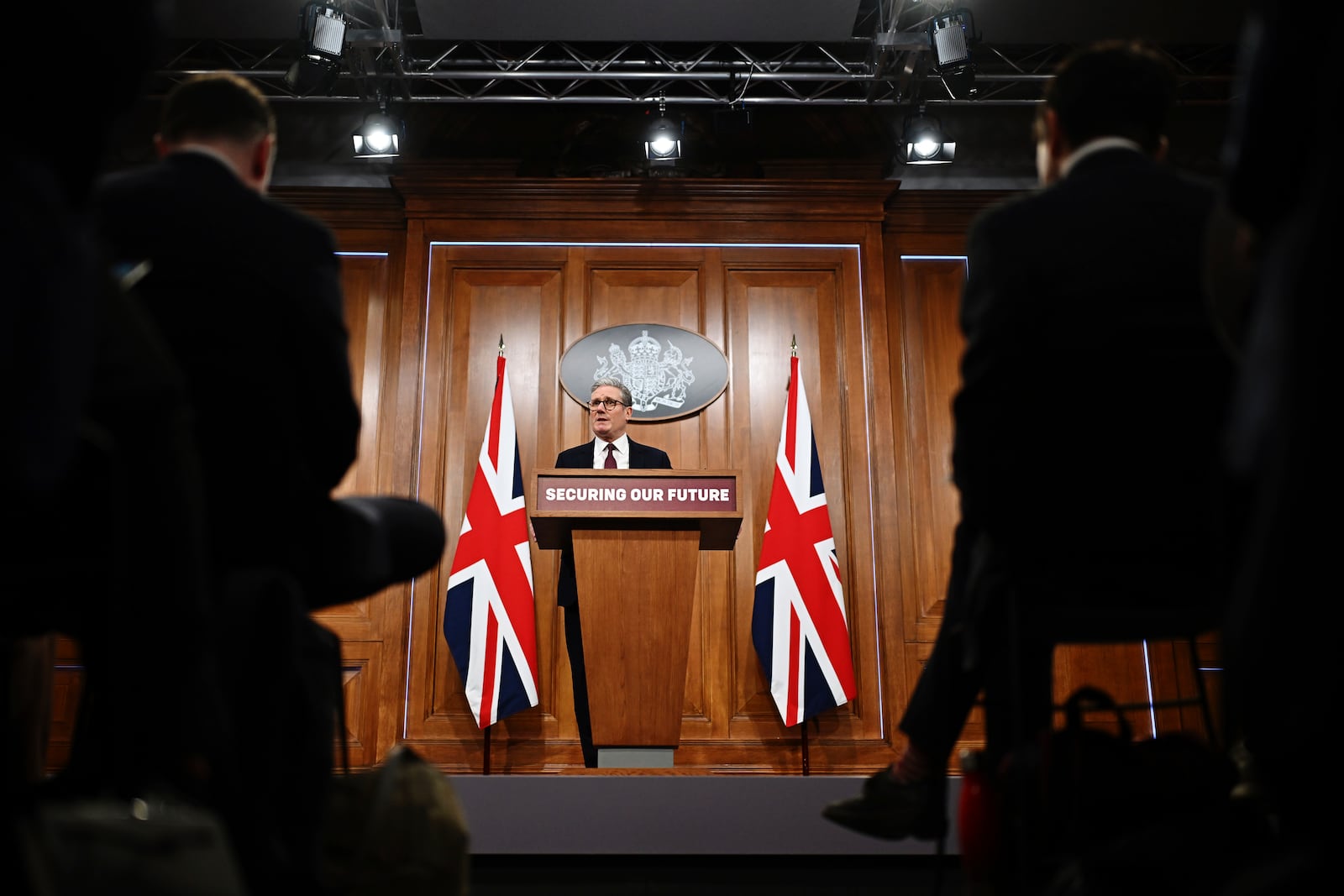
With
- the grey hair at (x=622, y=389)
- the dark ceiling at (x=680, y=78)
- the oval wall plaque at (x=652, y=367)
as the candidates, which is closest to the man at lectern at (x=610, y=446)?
the grey hair at (x=622, y=389)

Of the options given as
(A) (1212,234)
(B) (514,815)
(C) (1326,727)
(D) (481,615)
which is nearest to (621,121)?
(D) (481,615)

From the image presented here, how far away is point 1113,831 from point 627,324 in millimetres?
4149

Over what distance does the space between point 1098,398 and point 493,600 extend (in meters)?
3.38

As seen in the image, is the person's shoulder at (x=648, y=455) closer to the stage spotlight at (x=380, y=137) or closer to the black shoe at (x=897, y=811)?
the stage spotlight at (x=380, y=137)

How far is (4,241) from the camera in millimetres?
804

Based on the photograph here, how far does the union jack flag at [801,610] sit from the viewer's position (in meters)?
4.42

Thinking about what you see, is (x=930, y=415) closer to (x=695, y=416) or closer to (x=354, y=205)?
(x=695, y=416)

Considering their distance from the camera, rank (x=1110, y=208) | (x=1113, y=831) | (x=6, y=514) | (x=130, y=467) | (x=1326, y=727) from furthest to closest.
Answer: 1. (x=1110, y=208)
2. (x=1113, y=831)
3. (x=6, y=514)
4. (x=130, y=467)
5. (x=1326, y=727)

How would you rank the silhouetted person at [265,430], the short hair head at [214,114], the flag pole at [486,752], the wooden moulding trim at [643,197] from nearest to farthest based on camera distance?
the silhouetted person at [265,430] → the short hair head at [214,114] → the flag pole at [486,752] → the wooden moulding trim at [643,197]

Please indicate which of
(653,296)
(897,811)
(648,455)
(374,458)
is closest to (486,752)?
(648,455)

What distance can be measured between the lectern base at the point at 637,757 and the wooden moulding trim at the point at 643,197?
123 inches

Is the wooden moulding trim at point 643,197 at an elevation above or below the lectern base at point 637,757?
above

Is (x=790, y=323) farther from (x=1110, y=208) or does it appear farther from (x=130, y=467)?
(x=130, y=467)

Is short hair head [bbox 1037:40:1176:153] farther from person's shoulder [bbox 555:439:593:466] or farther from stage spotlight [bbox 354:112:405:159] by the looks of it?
stage spotlight [bbox 354:112:405:159]
